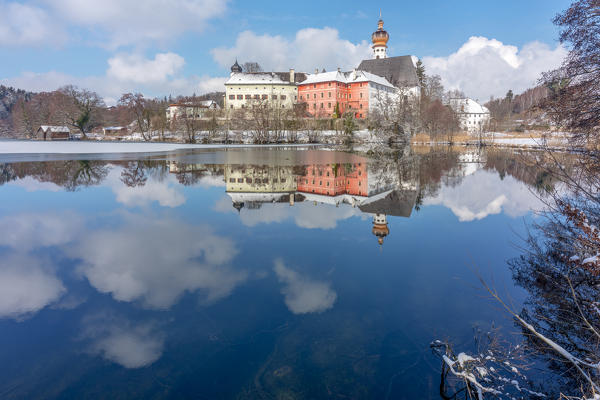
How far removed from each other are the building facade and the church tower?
1320 cm

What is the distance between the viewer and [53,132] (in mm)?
55156

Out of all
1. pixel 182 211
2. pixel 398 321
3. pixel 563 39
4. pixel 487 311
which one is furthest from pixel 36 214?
pixel 563 39

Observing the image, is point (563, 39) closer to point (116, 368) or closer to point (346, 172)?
point (346, 172)

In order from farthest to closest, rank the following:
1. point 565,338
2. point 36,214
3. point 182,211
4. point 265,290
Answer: point 182,211
point 36,214
point 265,290
point 565,338

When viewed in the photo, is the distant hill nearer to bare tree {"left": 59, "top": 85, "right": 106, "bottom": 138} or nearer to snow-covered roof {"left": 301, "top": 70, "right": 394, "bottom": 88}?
bare tree {"left": 59, "top": 85, "right": 106, "bottom": 138}

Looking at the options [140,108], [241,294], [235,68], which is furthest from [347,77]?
[241,294]

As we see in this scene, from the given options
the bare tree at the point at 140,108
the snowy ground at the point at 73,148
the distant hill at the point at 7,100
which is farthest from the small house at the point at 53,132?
the distant hill at the point at 7,100

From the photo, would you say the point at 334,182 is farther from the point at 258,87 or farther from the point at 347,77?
the point at 258,87

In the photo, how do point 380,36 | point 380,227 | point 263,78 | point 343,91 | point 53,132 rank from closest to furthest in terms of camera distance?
point 380,227 → point 53,132 → point 343,91 → point 263,78 → point 380,36

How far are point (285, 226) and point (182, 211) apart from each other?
9.87 feet

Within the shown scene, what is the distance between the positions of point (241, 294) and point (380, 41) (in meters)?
86.4

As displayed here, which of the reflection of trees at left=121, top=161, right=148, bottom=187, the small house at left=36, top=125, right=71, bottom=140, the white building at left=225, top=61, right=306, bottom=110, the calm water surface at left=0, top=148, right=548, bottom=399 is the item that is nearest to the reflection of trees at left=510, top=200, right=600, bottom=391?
the calm water surface at left=0, top=148, right=548, bottom=399

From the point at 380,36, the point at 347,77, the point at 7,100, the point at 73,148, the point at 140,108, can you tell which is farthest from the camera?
the point at 7,100

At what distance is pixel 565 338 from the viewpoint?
346cm
